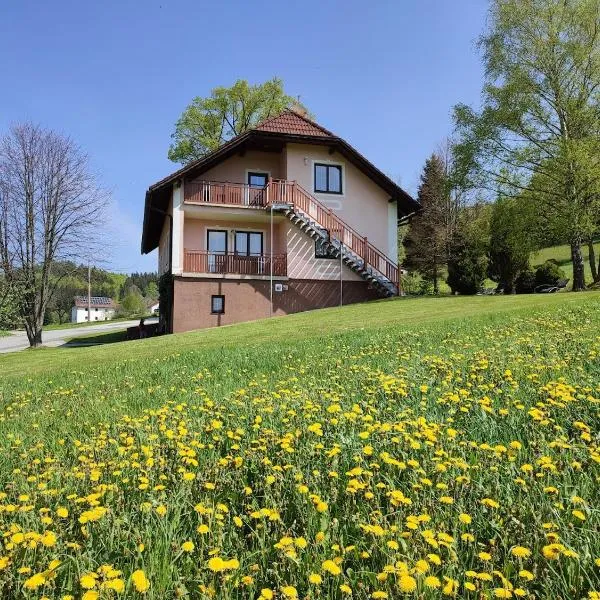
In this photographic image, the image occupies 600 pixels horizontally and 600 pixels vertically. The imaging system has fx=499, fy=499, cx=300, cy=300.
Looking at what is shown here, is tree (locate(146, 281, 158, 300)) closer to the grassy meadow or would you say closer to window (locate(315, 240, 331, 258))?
window (locate(315, 240, 331, 258))

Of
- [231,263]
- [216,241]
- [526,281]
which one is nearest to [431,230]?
[526,281]

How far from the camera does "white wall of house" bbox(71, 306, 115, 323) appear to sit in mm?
86169

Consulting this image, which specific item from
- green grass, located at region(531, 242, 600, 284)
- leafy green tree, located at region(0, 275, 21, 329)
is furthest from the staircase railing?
green grass, located at region(531, 242, 600, 284)

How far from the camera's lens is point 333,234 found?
22.4m

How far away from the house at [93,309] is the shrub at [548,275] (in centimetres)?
7341

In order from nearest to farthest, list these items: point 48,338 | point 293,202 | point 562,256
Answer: point 293,202 → point 48,338 → point 562,256

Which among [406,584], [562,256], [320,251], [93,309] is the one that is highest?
[562,256]

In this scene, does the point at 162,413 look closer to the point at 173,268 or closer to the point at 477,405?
the point at 477,405

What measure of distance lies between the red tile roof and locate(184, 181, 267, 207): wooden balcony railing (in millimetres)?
2877

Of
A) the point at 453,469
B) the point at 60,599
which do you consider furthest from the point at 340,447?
the point at 60,599

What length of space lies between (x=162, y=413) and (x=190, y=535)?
2040 millimetres

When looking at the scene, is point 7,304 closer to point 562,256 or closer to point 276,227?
point 276,227

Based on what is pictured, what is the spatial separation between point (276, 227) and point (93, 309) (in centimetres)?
8048

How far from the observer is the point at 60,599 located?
191cm
